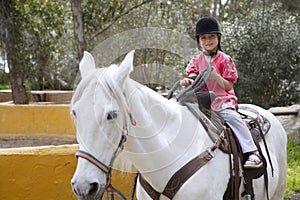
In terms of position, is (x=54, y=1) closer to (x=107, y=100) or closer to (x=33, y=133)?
(x=33, y=133)

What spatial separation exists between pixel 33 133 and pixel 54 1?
569 centimetres

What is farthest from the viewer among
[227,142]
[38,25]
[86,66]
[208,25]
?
[38,25]

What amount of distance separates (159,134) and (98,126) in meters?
0.65

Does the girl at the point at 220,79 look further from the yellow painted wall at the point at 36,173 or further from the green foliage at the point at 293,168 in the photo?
the green foliage at the point at 293,168

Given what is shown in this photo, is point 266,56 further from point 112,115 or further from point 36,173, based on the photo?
point 112,115

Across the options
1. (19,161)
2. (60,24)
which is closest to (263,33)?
(60,24)

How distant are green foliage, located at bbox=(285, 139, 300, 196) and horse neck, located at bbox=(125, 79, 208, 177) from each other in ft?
11.4

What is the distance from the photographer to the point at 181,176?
2.55 metres

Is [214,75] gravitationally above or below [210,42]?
below

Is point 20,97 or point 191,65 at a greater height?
point 191,65

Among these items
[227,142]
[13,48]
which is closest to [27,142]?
[13,48]

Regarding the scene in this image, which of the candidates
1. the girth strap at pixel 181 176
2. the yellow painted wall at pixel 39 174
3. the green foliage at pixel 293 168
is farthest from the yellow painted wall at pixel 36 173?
the green foliage at pixel 293 168

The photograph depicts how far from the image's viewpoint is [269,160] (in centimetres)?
344

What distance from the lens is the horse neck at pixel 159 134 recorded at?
7.70ft
